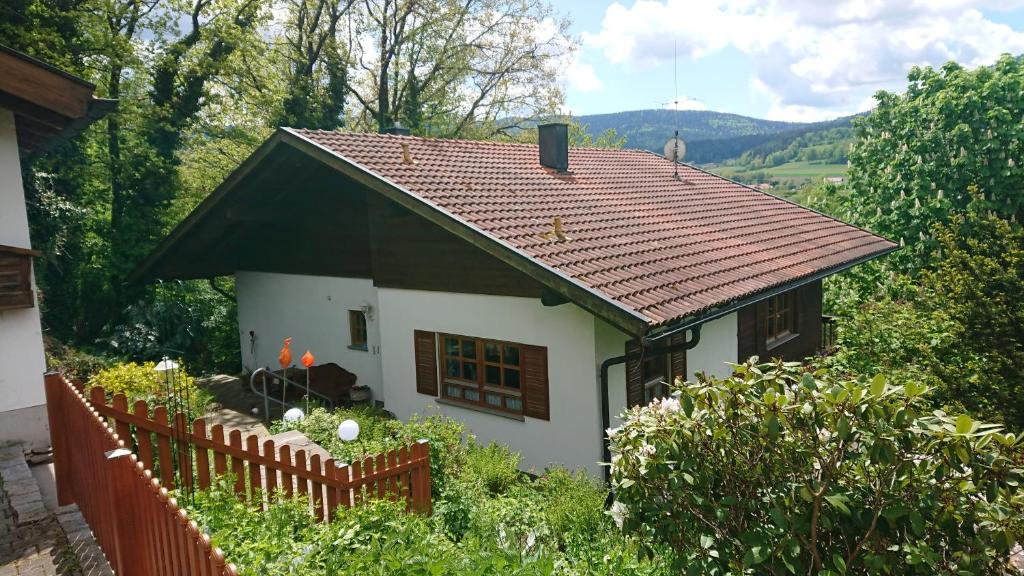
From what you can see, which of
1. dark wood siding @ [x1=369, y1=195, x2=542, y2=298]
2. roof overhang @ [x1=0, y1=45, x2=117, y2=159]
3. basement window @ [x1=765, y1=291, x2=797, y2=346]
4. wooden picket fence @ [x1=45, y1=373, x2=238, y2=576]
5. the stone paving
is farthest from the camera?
basement window @ [x1=765, y1=291, x2=797, y2=346]

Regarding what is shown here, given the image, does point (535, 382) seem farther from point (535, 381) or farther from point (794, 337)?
point (794, 337)

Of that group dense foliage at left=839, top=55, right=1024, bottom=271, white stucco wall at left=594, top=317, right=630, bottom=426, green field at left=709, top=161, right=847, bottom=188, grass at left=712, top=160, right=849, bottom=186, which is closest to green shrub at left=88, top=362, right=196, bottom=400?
white stucco wall at left=594, top=317, right=630, bottom=426

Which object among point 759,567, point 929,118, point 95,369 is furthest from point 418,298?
point 929,118

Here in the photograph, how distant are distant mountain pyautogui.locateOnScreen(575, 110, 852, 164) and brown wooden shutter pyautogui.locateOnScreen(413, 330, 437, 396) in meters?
47.0

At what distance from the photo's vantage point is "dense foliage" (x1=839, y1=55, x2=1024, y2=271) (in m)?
17.7

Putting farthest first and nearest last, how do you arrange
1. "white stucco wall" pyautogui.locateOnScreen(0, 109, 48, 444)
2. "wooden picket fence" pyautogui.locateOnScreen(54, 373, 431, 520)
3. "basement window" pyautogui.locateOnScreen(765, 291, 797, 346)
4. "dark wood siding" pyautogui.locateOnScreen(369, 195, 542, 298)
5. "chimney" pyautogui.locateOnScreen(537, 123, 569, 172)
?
"chimney" pyautogui.locateOnScreen(537, 123, 569, 172)
"basement window" pyautogui.locateOnScreen(765, 291, 797, 346)
"dark wood siding" pyautogui.locateOnScreen(369, 195, 542, 298)
"white stucco wall" pyautogui.locateOnScreen(0, 109, 48, 444)
"wooden picket fence" pyautogui.locateOnScreen(54, 373, 431, 520)

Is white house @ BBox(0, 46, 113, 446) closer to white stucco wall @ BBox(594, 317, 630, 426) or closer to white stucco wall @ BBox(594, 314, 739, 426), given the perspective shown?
white stucco wall @ BBox(594, 317, 630, 426)

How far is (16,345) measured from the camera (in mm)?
8086

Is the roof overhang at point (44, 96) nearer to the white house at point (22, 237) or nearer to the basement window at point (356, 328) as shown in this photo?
the white house at point (22, 237)

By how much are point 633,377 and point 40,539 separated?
647 cm

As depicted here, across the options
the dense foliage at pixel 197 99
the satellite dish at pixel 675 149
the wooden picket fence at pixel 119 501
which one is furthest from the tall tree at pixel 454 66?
the wooden picket fence at pixel 119 501

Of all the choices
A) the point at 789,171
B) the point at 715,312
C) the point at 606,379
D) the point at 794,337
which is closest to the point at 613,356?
→ the point at 606,379

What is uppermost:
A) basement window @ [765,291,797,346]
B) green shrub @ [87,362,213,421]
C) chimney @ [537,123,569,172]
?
chimney @ [537,123,569,172]

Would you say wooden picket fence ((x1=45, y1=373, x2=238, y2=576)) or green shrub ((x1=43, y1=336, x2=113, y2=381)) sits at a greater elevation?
wooden picket fence ((x1=45, y1=373, x2=238, y2=576))
